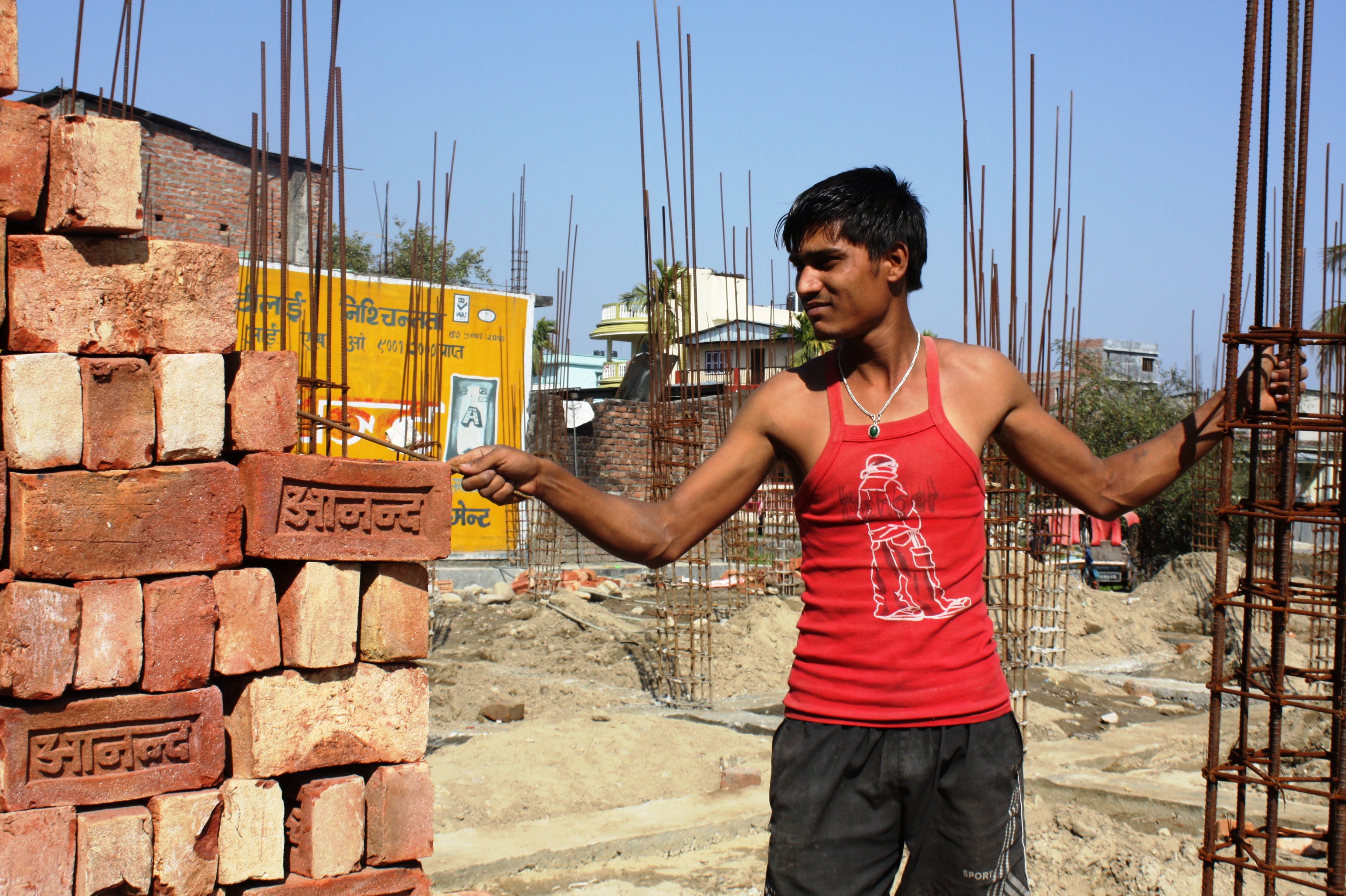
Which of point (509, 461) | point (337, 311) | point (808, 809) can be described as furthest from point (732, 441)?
point (337, 311)

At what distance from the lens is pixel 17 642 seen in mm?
2650

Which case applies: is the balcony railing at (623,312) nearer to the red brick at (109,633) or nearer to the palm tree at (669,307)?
the palm tree at (669,307)

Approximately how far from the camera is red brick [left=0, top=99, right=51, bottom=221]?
2.72m

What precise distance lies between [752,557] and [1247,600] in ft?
42.2

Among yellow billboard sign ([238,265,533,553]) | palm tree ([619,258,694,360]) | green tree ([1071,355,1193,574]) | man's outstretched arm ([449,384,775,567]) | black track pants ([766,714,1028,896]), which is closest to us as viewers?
black track pants ([766,714,1028,896])

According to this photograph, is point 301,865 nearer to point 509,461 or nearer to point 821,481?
point 509,461

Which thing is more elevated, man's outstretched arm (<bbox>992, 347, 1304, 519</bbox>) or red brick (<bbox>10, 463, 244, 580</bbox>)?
man's outstretched arm (<bbox>992, 347, 1304, 519</bbox>)

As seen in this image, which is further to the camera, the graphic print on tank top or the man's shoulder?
the man's shoulder

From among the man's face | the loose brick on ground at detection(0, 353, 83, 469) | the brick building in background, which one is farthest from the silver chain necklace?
the brick building in background

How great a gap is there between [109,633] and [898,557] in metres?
1.98

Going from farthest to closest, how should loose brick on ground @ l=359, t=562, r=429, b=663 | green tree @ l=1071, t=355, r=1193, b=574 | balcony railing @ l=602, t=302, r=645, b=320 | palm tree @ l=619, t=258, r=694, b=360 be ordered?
1. balcony railing @ l=602, t=302, r=645, b=320
2. green tree @ l=1071, t=355, r=1193, b=574
3. palm tree @ l=619, t=258, r=694, b=360
4. loose brick on ground @ l=359, t=562, r=429, b=663

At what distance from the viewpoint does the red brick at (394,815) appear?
10.1ft

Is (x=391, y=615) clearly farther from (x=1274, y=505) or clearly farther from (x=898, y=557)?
(x=1274, y=505)

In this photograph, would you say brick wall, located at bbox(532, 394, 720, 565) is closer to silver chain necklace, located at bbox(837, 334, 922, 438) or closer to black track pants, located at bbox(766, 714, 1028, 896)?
silver chain necklace, located at bbox(837, 334, 922, 438)
